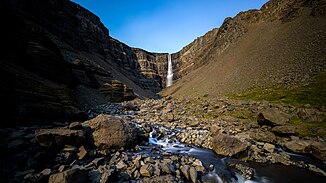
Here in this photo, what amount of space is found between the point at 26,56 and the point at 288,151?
28514 mm

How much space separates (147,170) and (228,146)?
625 centimetres

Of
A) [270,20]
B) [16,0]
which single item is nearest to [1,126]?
[16,0]

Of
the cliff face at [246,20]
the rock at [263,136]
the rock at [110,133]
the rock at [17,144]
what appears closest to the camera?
the rock at [17,144]

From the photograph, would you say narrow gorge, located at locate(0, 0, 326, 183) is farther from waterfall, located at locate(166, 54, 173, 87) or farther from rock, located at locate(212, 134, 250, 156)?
waterfall, located at locate(166, 54, 173, 87)

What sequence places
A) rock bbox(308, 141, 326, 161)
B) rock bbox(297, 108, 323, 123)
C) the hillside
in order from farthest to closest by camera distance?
the hillside
rock bbox(297, 108, 323, 123)
rock bbox(308, 141, 326, 161)

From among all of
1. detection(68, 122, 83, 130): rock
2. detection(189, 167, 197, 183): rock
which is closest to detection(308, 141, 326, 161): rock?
detection(189, 167, 197, 183): rock

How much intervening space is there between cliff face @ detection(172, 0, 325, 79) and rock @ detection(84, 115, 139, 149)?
66.4m

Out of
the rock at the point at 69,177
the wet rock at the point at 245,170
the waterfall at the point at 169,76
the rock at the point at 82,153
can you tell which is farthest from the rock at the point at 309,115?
the waterfall at the point at 169,76

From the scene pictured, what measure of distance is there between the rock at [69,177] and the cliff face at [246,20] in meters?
69.2

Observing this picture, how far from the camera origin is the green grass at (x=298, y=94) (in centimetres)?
2085

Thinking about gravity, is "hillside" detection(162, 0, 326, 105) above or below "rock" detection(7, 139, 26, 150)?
above

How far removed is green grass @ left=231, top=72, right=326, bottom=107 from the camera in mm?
20847

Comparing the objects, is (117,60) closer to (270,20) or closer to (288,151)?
(270,20)

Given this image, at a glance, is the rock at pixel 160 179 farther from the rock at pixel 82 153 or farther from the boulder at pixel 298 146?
the boulder at pixel 298 146
